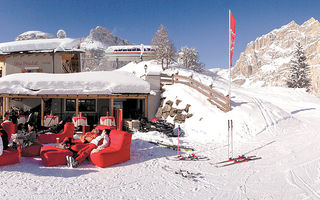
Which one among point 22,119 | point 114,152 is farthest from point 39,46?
point 114,152

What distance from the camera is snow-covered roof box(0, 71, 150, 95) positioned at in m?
12.1

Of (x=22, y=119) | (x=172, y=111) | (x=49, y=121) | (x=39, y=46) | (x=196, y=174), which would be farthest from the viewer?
(x=39, y=46)

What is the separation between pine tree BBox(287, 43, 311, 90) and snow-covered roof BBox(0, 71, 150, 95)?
26.1m

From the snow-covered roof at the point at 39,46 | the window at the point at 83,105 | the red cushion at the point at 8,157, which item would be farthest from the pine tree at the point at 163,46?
the red cushion at the point at 8,157

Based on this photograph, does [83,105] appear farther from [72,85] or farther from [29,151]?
[29,151]

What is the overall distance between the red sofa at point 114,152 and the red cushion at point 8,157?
2418 millimetres

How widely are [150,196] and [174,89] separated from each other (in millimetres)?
11428

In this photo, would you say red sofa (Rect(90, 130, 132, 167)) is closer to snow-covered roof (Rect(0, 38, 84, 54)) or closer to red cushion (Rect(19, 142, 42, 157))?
red cushion (Rect(19, 142, 42, 157))

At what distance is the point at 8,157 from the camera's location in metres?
5.96

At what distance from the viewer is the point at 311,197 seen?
4250mm

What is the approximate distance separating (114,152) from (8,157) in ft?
10.6

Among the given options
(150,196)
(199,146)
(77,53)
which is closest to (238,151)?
(199,146)

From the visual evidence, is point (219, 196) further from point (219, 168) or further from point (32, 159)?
point (32, 159)

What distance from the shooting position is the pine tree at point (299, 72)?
28.3 meters
